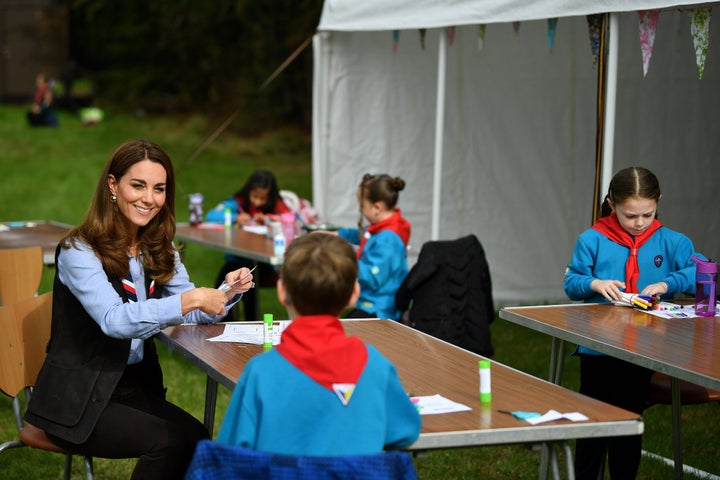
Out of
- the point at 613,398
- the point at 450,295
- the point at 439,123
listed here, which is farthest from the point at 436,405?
the point at 439,123

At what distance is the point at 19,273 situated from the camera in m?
5.41

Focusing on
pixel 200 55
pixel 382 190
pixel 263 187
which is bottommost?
pixel 263 187

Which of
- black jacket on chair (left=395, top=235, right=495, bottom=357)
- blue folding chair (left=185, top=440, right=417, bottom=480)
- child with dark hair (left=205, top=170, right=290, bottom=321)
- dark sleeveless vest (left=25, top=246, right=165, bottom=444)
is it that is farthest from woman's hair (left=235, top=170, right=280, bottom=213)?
blue folding chair (left=185, top=440, right=417, bottom=480)

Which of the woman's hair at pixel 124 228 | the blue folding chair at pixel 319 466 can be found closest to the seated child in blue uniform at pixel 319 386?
the blue folding chair at pixel 319 466

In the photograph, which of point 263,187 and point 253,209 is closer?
point 263,187

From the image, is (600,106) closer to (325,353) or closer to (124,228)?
(124,228)

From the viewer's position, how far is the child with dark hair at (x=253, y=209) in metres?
7.53

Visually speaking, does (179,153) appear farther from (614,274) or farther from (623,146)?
(614,274)

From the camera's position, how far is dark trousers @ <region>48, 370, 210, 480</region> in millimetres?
3268

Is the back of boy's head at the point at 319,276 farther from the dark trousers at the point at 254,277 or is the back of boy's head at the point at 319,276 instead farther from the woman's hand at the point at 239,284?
the dark trousers at the point at 254,277

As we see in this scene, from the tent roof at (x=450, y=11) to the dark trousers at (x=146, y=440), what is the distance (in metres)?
3.00

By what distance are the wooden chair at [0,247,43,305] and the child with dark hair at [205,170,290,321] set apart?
83.0 inches

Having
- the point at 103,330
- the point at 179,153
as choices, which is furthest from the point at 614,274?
the point at 179,153

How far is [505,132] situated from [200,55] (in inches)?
480
